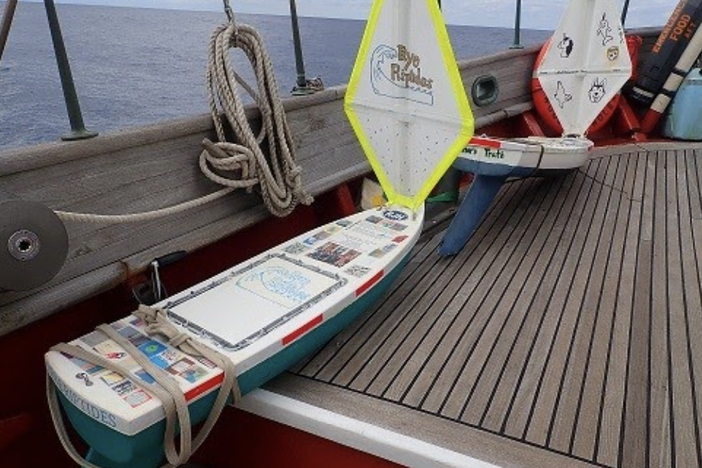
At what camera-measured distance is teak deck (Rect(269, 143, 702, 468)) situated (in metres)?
1.64

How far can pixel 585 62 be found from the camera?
377 centimetres

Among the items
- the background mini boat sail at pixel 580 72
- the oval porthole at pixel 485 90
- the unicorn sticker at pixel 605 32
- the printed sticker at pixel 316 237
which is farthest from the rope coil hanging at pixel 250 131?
the unicorn sticker at pixel 605 32

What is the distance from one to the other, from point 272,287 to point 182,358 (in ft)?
1.56

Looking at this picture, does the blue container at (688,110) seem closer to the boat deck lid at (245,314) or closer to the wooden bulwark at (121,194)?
the boat deck lid at (245,314)

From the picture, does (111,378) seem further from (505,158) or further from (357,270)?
(505,158)

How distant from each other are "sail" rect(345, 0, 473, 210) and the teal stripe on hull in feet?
3.28

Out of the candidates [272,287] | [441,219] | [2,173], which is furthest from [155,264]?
[441,219]

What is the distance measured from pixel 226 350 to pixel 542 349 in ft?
3.95

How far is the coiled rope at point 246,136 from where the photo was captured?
2.22 metres

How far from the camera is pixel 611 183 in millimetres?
3863

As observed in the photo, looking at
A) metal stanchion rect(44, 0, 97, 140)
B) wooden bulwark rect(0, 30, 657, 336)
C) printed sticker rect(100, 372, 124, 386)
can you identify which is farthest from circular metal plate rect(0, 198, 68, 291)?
metal stanchion rect(44, 0, 97, 140)

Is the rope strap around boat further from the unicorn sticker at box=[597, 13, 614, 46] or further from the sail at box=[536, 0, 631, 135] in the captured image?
the unicorn sticker at box=[597, 13, 614, 46]

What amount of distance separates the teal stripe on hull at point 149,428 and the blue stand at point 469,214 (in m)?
1.19

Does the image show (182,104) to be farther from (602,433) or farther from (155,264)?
(602,433)
